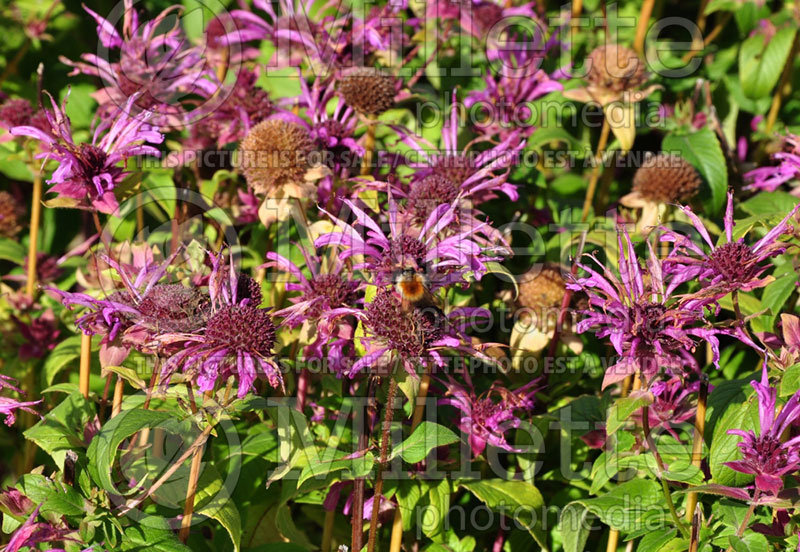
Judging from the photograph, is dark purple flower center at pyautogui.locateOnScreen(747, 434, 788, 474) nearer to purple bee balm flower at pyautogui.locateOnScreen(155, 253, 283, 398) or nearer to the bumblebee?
the bumblebee

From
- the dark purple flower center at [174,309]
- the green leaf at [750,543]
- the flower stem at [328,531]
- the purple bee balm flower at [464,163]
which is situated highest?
the purple bee balm flower at [464,163]

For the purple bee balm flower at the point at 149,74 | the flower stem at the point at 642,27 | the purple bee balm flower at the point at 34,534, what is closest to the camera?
the purple bee balm flower at the point at 34,534

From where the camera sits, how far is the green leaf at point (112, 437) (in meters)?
1.24

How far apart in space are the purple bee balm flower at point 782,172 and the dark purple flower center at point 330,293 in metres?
0.93

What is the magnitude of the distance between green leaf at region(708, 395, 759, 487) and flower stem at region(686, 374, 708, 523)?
25 millimetres

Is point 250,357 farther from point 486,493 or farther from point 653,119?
point 653,119

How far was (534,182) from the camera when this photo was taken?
2.07 meters

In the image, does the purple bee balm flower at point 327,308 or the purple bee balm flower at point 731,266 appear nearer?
the purple bee balm flower at point 731,266

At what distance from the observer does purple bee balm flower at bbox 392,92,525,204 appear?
5.74ft

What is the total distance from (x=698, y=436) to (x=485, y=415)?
39 centimetres

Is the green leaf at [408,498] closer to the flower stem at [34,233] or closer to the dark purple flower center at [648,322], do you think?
the dark purple flower center at [648,322]

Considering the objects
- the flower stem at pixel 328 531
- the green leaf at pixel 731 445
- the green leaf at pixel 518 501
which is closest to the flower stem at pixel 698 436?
the green leaf at pixel 731 445

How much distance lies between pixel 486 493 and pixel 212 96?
1154 millimetres

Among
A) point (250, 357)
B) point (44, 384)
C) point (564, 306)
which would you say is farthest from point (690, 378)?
point (44, 384)
